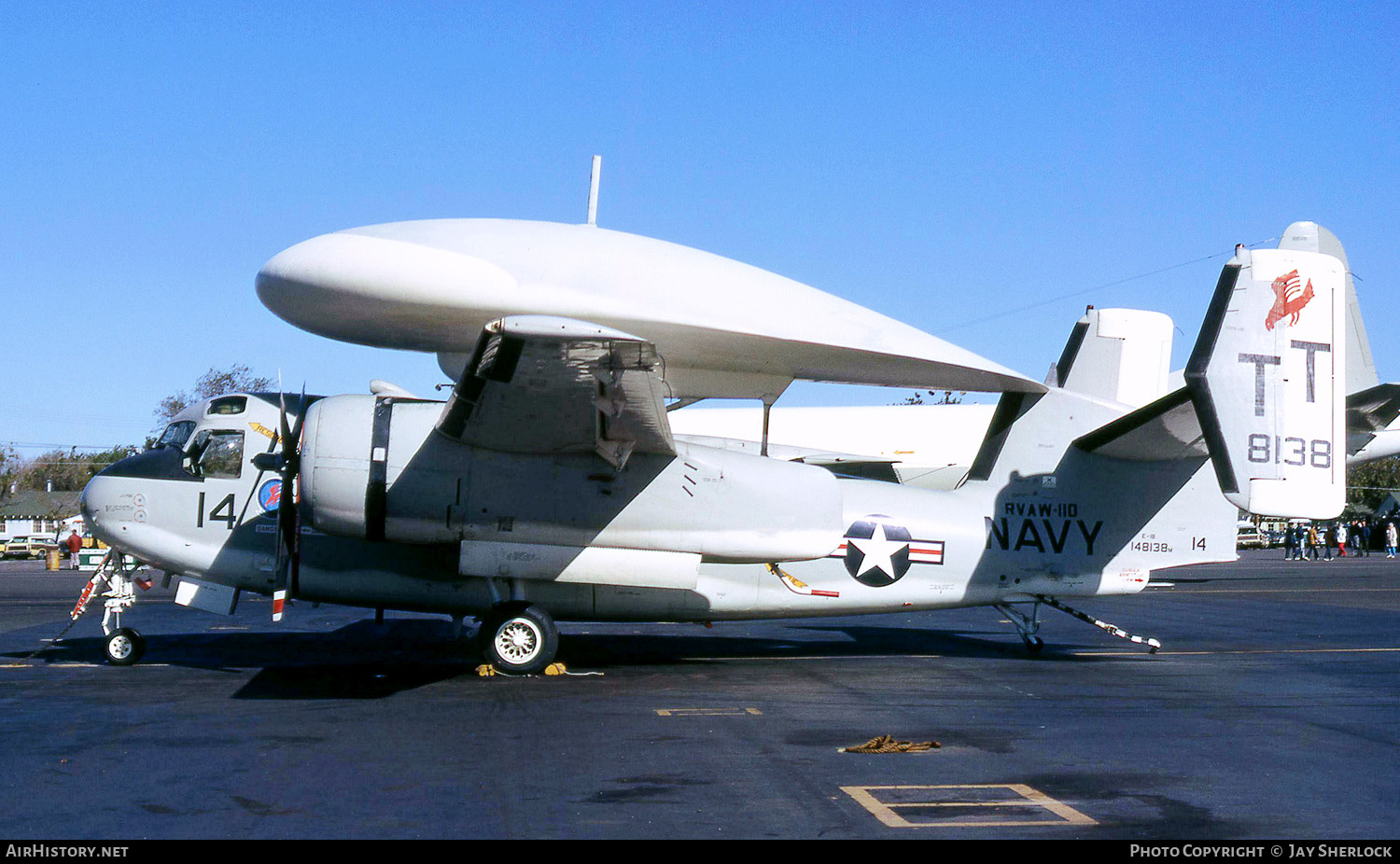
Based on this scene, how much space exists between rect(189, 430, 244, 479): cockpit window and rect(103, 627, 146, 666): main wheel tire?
82.5 inches

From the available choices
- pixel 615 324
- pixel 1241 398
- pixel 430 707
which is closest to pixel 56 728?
pixel 430 707

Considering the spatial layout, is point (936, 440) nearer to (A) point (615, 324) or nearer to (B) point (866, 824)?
(A) point (615, 324)

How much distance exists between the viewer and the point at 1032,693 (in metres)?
11.4

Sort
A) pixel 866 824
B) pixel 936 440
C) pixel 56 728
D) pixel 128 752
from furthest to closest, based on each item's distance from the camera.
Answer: pixel 936 440 → pixel 56 728 → pixel 128 752 → pixel 866 824

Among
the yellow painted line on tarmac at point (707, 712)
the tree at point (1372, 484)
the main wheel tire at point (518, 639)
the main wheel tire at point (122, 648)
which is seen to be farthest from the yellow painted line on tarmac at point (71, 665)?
the tree at point (1372, 484)

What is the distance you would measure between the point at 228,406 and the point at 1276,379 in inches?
471

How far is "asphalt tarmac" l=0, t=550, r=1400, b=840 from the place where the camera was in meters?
6.32

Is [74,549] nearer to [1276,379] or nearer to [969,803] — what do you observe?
[1276,379]

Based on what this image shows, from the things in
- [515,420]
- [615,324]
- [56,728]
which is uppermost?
[615,324]

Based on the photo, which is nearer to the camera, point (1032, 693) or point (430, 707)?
point (430, 707)

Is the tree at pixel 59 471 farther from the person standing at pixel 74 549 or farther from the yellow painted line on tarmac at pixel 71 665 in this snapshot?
the yellow painted line on tarmac at pixel 71 665

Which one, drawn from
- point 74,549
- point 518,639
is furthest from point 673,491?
point 74,549

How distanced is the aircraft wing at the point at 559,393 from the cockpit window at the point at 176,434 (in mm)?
4000

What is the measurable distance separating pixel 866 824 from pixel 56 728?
6.84 meters
